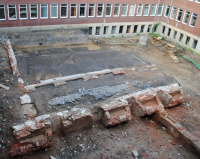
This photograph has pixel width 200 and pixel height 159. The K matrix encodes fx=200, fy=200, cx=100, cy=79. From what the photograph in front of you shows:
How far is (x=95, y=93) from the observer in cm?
1158

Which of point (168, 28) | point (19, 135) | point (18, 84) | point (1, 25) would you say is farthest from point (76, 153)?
point (168, 28)

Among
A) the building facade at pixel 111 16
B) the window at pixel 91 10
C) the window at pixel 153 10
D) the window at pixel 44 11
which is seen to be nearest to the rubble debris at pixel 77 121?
the building facade at pixel 111 16

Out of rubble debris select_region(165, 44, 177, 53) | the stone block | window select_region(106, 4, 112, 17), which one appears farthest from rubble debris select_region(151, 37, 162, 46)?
the stone block

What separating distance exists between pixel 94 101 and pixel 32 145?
13.1 feet

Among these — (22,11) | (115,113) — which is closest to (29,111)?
(115,113)

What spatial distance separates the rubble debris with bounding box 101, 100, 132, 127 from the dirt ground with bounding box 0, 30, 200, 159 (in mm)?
401

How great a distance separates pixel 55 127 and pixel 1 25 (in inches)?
546

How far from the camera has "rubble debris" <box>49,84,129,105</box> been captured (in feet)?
35.2

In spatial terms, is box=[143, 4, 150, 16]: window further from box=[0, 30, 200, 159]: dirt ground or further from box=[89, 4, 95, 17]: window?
box=[0, 30, 200, 159]: dirt ground

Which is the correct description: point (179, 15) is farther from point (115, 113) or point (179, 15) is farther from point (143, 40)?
point (115, 113)

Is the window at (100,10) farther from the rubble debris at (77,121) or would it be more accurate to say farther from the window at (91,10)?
the rubble debris at (77,121)

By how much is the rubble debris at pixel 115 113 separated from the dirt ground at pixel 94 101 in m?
0.40

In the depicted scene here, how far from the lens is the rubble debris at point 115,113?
10.0 metres

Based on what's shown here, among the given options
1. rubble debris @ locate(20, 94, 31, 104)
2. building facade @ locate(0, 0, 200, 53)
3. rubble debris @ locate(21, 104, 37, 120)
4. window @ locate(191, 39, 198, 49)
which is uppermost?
building facade @ locate(0, 0, 200, 53)
